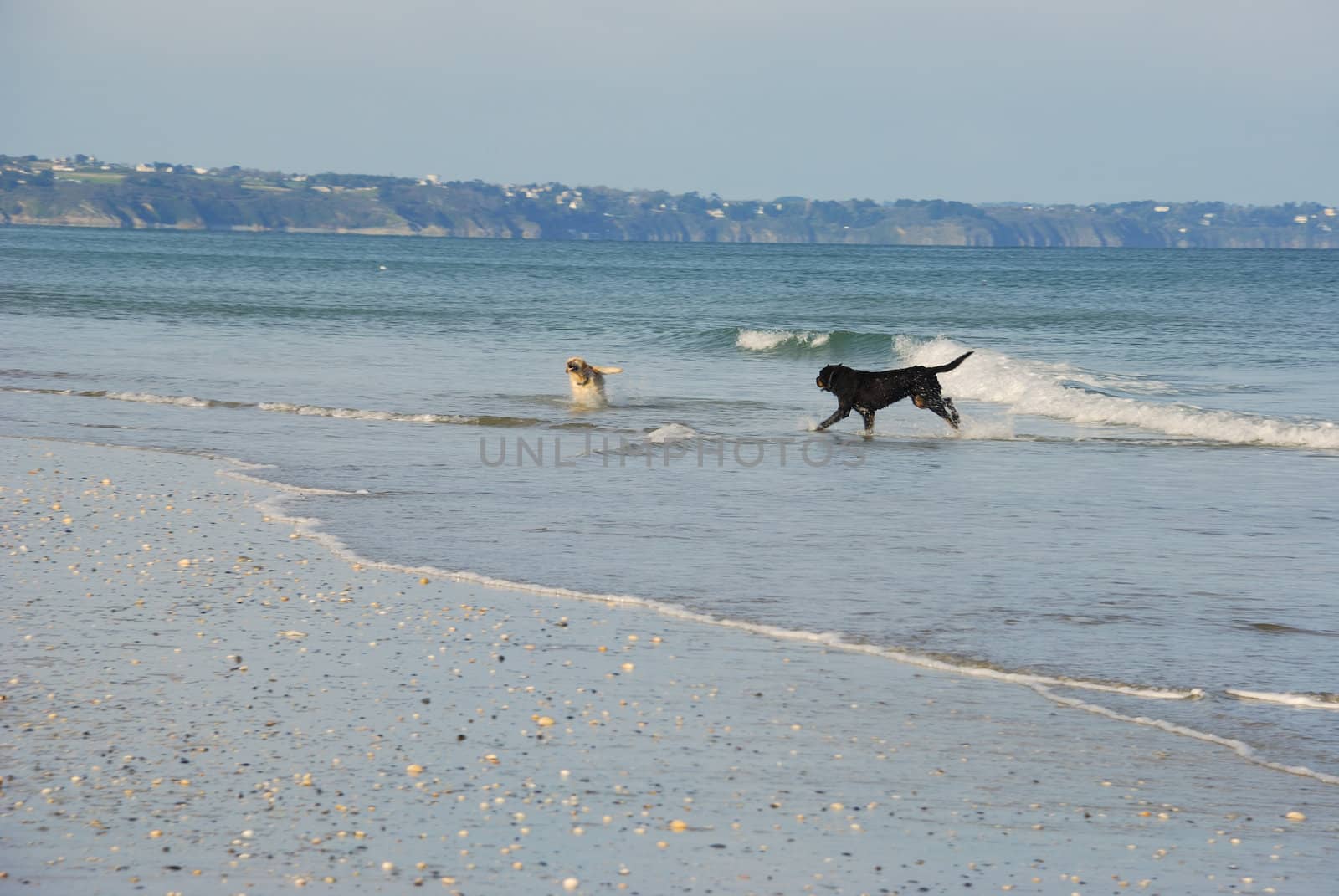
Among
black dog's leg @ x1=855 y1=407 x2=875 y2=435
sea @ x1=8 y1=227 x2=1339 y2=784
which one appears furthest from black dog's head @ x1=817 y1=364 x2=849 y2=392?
sea @ x1=8 y1=227 x2=1339 y2=784

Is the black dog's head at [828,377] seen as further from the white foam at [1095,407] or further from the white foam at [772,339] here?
the white foam at [772,339]

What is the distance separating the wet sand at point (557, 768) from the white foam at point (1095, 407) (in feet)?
34.9

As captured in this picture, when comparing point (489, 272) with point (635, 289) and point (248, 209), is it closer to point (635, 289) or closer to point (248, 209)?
point (635, 289)

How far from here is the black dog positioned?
50.2 ft

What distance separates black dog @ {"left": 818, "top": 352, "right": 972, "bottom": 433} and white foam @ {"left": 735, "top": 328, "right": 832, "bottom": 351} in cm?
1457

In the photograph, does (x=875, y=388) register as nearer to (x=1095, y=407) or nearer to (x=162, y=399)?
(x=1095, y=407)

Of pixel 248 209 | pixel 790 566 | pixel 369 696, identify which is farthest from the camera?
pixel 248 209

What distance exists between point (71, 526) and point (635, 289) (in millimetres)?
50956

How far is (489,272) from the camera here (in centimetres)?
7594

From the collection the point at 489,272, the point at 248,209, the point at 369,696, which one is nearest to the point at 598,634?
the point at 369,696

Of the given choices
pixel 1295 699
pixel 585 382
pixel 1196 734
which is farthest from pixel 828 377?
pixel 1196 734

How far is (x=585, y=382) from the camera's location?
17766 millimetres

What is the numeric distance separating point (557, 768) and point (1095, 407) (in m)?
14.3

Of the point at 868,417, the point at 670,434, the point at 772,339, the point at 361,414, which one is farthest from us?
the point at 772,339
